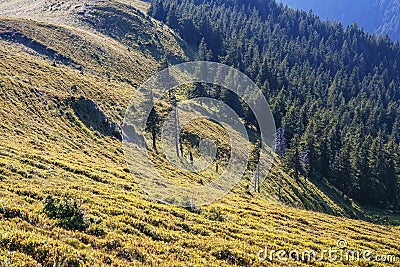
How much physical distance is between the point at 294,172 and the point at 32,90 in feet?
186

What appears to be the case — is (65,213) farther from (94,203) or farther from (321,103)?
(321,103)

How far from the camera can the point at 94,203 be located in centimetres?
1727

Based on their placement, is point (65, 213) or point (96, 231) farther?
point (65, 213)

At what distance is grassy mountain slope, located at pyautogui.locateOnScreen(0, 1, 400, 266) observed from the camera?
11.7 meters

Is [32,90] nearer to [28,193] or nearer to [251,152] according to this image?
[28,193]

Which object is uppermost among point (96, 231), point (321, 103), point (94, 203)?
point (321, 103)

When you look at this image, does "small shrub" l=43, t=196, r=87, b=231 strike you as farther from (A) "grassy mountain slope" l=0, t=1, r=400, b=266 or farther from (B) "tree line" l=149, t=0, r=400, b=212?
(B) "tree line" l=149, t=0, r=400, b=212

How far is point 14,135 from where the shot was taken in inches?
1208

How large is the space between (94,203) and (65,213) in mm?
4127

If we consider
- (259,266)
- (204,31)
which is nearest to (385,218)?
(259,266)

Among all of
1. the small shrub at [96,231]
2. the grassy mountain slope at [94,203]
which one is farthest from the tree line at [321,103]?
the small shrub at [96,231]

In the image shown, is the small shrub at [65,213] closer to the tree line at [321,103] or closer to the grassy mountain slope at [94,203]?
the grassy mountain slope at [94,203]

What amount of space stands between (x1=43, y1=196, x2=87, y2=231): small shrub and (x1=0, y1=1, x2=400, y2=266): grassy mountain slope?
274 mm

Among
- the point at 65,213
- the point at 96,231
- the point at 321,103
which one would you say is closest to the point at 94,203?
the point at 65,213
